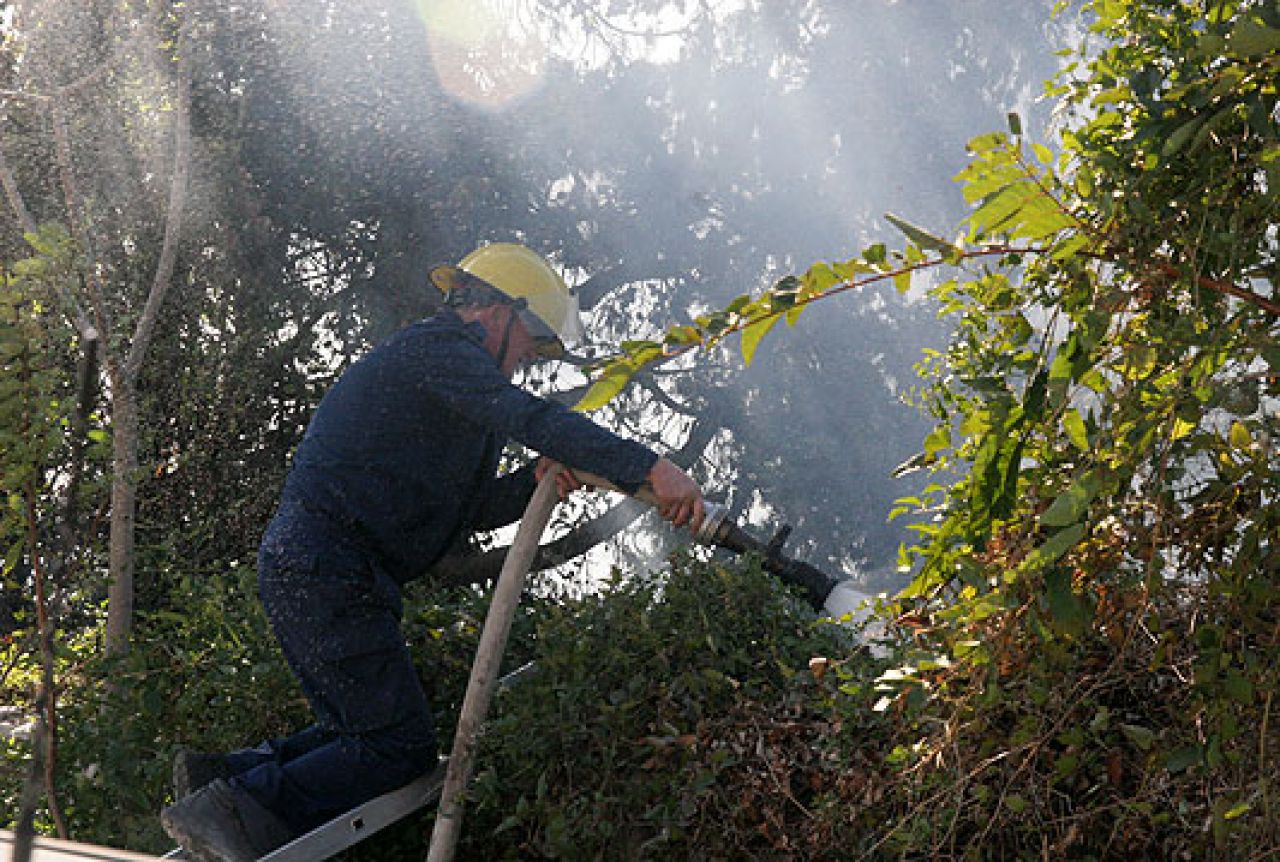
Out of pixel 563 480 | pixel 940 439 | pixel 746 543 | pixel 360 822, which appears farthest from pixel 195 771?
pixel 940 439

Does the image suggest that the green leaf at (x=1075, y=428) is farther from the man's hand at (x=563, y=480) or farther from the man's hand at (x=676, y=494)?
the man's hand at (x=563, y=480)

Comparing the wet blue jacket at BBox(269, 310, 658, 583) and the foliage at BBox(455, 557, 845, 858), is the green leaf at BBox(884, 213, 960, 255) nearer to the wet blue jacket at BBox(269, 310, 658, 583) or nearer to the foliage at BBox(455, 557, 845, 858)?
the foliage at BBox(455, 557, 845, 858)

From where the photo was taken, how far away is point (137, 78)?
7898mm

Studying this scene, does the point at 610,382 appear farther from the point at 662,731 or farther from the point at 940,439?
the point at 662,731

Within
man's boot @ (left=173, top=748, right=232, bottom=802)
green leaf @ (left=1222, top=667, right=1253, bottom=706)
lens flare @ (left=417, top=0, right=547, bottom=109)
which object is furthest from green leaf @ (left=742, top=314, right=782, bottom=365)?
lens flare @ (left=417, top=0, right=547, bottom=109)

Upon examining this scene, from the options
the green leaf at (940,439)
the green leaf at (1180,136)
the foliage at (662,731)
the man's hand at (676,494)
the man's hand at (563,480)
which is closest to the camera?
the green leaf at (1180,136)

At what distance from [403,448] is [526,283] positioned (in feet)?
1.94

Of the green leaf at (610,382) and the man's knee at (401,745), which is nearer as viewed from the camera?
the green leaf at (610,382)

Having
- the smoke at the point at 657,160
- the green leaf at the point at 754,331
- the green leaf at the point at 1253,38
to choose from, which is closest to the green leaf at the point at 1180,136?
the green leaf at the point at 1253,38

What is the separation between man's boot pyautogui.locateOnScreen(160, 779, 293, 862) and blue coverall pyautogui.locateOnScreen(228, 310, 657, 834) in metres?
0.05

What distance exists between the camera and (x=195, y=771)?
354cm

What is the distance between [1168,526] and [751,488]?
7.69 m

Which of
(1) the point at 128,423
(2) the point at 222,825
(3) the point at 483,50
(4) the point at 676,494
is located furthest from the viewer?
(3) the point at 483,50

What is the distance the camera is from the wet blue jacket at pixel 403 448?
3559mm
